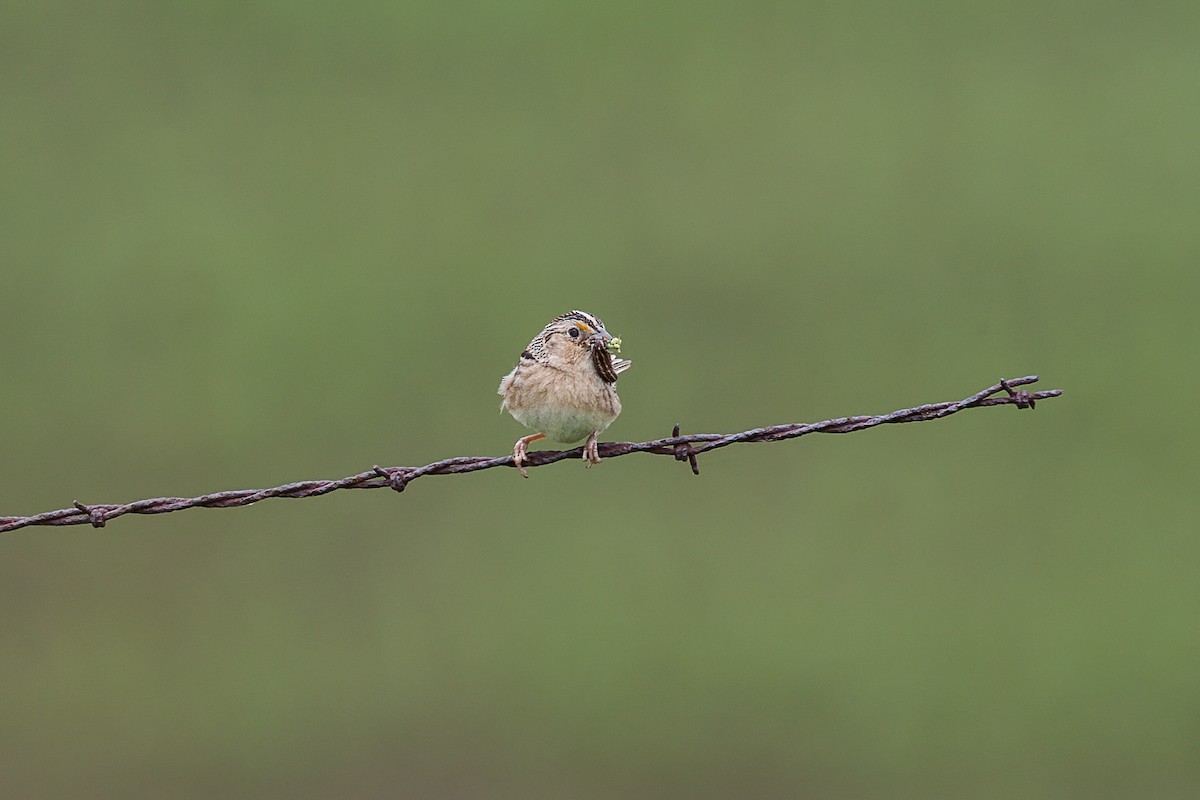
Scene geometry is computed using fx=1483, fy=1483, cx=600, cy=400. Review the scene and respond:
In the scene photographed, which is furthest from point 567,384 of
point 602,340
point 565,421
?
point 602,340

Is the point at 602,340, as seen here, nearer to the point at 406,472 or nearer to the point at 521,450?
the point at 521,450

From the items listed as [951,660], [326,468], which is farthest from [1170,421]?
[326,468]

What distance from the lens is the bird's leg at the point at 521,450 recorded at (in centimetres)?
445

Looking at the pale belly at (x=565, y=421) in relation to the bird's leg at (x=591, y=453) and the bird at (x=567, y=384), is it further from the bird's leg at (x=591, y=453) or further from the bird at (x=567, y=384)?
the bird's leg at (x=591, y=453)

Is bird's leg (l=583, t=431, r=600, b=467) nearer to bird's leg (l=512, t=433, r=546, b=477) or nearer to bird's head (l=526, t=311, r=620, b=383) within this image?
bird's leg (l=512, t=433, r=546, b=477)

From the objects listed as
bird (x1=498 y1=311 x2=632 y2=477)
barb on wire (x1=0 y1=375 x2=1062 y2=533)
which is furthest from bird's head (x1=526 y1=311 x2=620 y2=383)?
barb on wire (x1=0 y1=375 x2=1062 y2=533)

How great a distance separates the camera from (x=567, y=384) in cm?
495

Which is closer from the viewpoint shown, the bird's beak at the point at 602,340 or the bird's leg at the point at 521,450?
the bird's leg at the point at 521,450

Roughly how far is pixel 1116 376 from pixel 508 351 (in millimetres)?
4383

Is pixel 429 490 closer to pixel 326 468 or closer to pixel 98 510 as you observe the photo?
pixel 326 468

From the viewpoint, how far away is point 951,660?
9211 millimetres

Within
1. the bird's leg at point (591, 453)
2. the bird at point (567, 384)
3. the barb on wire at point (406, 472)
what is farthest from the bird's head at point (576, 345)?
the barb on wire at point (406, 472)

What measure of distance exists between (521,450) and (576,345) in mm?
476

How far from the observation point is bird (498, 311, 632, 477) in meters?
4.94
